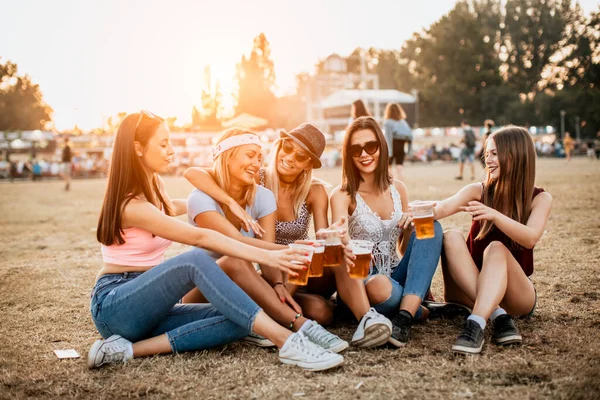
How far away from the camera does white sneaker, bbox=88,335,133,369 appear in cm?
318

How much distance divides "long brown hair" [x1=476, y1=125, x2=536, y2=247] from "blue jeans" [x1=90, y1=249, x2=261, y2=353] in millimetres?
1827

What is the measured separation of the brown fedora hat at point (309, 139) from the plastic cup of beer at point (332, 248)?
0.86m

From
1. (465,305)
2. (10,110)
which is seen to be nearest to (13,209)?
A: (465,305)

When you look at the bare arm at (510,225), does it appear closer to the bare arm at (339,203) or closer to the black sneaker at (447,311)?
the black sneaker at (447,311)

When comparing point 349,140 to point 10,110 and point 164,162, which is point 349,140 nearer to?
point 164,162

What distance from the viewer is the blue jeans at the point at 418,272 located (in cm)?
365

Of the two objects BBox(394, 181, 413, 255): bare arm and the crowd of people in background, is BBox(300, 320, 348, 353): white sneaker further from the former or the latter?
the crowd of people in background

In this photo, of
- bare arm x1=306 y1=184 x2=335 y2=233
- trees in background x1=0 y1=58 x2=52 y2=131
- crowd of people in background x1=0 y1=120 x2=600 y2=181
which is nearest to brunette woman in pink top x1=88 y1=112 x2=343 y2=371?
bare arm x1=306 y1=184 x2=335 y2=233

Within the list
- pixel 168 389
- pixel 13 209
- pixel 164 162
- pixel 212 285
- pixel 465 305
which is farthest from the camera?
pixel 13 209

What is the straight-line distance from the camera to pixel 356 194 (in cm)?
420

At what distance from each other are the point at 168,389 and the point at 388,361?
4.10 ft

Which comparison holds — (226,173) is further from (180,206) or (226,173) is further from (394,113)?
(394,113)

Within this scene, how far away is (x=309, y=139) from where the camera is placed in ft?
13.4

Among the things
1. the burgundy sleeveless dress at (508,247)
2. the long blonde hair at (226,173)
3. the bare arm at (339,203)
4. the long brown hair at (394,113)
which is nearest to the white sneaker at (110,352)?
the long blonde hair at (226,173)
